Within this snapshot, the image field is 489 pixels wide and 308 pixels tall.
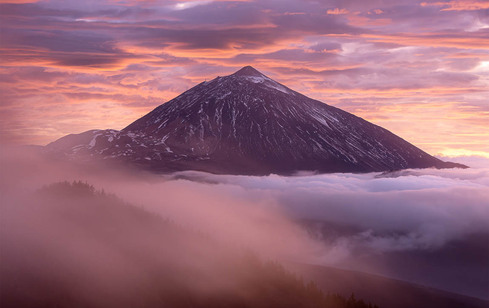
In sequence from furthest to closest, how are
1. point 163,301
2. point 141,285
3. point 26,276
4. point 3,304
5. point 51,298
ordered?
point 141,285 → point 163,301 → point 26,276 → point 51,298 → point 3,304

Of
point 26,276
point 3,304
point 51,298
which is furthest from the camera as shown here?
point 26,276

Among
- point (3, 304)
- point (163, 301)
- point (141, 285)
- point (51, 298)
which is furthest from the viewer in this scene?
point (141, 285)

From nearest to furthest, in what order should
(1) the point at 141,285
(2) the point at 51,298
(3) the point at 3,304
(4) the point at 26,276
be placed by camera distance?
(3) the point at 3,304 < (2) the point at 51,298 < (4) the point at 26,276 < (1) the point at 141,285

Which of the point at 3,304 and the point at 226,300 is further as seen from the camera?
the point at 226,300

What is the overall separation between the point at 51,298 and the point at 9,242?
46.5 m

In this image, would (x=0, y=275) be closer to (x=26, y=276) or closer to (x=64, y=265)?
(x=26, y=276)

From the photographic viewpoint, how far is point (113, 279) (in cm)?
19025

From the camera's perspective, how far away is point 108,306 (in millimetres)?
167125

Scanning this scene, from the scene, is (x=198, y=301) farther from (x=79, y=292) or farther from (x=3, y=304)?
(x=3, y=304)

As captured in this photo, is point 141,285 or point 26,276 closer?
point 26,276

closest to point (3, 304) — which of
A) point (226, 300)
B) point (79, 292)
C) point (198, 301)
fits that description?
point (79, 292)

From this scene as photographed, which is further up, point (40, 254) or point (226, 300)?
point (40, 254)

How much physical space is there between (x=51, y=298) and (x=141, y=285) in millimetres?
39407

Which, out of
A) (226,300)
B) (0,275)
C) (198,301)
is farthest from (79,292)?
(226,300)
